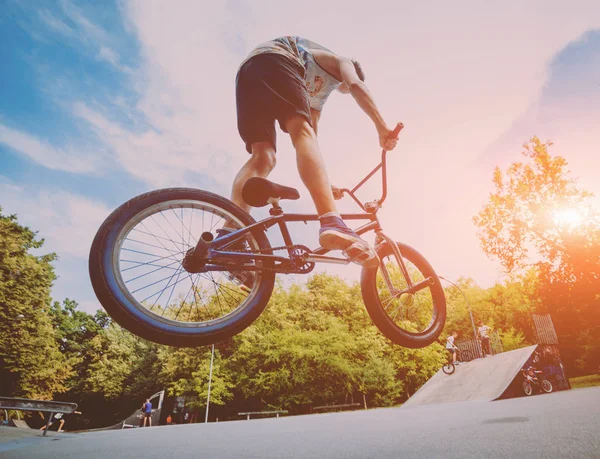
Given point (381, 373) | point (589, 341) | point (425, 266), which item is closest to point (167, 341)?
point (425, 266)

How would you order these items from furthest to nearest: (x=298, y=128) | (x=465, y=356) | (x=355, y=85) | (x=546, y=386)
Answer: (x=465, y=356) → (x=546, y=386) → (x=355, y=85) → (x=298, y=128)

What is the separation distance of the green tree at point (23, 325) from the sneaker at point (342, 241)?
34.3 m

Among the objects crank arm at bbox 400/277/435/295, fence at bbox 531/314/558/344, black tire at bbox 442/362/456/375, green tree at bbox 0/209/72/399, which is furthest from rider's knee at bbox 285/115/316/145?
green tree at bbox 0/209/72/399

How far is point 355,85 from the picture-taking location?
2457mm

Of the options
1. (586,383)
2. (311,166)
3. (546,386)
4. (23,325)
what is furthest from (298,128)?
(23,325)

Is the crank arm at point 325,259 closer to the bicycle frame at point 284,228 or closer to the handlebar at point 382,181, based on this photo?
the bicycle frame at point 284,228

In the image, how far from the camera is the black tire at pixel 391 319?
2.75 metres

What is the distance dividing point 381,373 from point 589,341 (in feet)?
53.9

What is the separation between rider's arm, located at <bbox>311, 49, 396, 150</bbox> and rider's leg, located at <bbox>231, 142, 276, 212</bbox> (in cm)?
71

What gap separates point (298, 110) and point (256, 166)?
54 centimetres

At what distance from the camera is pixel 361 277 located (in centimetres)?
287

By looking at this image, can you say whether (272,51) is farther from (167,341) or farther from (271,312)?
(271,312)

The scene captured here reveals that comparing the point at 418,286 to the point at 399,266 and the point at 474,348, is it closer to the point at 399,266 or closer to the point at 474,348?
the point at 399,266

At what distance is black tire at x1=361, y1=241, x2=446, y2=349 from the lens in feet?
9.04
